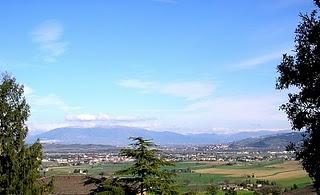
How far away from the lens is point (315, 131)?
12.3m

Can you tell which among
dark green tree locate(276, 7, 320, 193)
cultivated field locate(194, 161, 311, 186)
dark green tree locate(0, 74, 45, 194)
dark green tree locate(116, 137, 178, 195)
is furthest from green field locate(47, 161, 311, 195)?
dark green tree locate(276, 7, 320, 193)

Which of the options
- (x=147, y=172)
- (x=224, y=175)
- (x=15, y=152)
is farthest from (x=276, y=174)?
(x=15, y=152)

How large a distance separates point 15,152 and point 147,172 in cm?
628

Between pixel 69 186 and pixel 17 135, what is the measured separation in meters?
22.8

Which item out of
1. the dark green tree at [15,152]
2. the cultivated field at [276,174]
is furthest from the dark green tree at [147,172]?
the cultivated field at [276,174]

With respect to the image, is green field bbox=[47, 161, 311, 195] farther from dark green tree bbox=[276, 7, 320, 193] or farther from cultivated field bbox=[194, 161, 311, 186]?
dark green tree bbox=[276, 7, 320, 193]

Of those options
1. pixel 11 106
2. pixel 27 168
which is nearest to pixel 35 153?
pixel 27 168

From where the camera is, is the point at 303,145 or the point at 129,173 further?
the point at 129,173

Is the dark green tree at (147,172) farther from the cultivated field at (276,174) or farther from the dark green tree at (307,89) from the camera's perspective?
the cultivated field at (276,174)

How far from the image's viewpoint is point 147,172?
22859 millimetres

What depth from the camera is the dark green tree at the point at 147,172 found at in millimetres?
22547

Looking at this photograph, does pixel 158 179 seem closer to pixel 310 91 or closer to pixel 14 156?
pixel 14 156

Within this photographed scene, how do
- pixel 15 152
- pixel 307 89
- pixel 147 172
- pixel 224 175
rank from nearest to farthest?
1. pixel 307 89
2. pixel 15 152
3. pixel 147 172
4. pixel 224 175

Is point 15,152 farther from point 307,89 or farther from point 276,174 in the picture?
point 276,174
